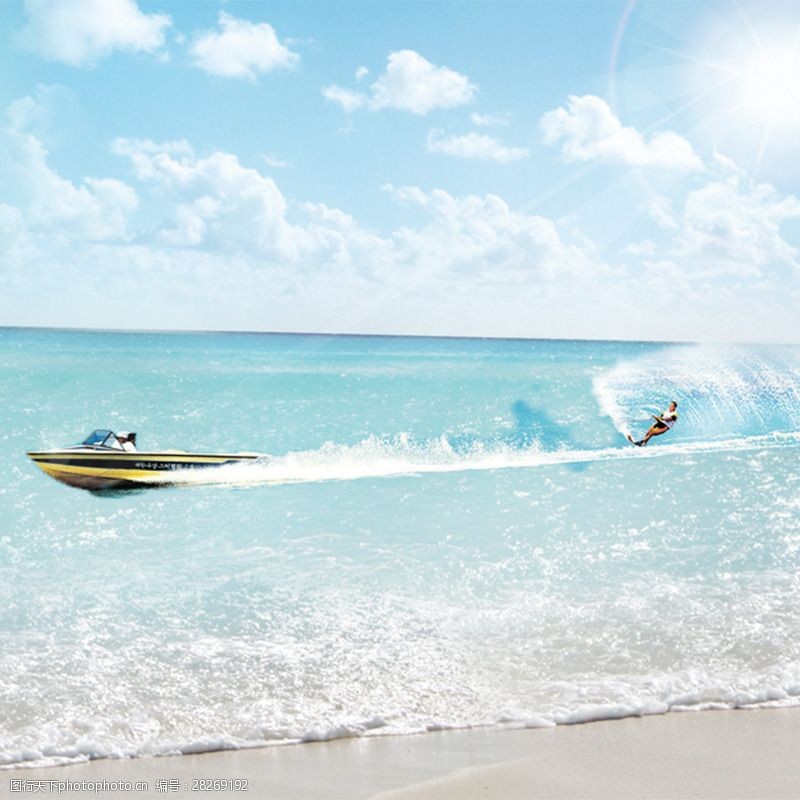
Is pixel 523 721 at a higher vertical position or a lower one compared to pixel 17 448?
lower

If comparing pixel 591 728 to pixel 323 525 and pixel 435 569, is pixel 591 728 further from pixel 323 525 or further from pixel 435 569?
pixel 323 525

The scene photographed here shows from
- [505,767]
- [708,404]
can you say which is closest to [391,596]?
[505,767]

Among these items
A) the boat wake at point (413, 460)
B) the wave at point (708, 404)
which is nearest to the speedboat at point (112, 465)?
the boat wake at point (413, 460)

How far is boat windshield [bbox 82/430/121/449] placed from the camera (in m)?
20.8

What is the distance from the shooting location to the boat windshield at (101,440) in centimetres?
2077

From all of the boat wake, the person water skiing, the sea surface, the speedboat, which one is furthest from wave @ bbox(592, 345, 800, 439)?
the speedboat

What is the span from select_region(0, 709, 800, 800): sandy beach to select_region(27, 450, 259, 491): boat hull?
527 inches

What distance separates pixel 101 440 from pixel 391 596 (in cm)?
1253

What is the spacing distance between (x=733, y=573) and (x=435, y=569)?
453cm

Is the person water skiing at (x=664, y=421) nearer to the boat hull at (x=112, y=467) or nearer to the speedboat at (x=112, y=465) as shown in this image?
the speedboat at (x=112, y=465)

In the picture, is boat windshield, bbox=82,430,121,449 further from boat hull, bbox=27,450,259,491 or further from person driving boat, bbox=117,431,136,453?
boat hull, bbox=27,450,259,491

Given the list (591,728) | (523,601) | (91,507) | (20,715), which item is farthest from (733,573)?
(91,507)

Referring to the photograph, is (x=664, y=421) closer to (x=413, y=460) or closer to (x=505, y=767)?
(x=413, y=460)

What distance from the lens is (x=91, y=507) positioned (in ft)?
57.8
